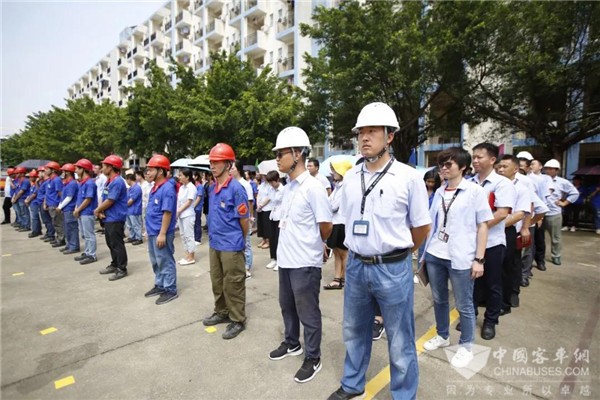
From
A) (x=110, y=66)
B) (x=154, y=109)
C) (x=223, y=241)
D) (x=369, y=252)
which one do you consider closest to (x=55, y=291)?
(x=223, y=241)

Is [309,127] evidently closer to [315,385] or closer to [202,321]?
[202,321]

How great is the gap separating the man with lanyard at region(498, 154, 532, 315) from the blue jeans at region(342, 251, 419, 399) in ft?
7.28

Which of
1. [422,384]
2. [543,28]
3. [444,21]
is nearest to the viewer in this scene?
[422,384]

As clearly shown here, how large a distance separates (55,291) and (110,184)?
6.07 ft

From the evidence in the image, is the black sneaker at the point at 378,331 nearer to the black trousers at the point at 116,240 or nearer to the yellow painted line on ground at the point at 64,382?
the yellow painted line on ground at the point at 64,382

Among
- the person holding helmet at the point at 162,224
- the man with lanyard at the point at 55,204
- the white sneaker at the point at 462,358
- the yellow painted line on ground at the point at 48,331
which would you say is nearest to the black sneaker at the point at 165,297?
the person holding helmet at the point at 162,224

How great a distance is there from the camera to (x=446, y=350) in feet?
10.6

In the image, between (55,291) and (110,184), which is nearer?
(55,291)

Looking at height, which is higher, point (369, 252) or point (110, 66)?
point (110, 66)

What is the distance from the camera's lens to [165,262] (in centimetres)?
466

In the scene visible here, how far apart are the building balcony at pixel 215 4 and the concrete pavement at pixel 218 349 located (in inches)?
1343

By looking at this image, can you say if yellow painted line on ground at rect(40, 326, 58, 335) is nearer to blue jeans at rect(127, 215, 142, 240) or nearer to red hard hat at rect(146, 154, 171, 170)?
red hard hat at rect(146, 154, 171, 170)

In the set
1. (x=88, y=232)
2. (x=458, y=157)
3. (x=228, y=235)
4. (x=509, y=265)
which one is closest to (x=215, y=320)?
(x=228, y=235)

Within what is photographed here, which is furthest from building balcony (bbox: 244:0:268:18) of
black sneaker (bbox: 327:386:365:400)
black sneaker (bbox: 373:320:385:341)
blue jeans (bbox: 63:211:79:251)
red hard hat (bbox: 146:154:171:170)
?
black sneaker (bbox: 327:386:365:400)
